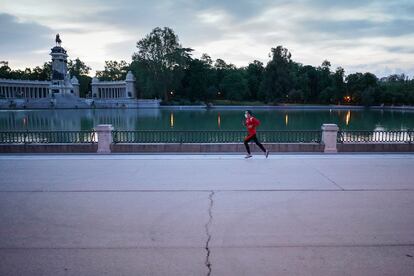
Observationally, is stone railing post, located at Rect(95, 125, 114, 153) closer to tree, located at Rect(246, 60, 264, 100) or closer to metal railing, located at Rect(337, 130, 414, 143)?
metal railing, located at Rect(337, 130, 414, 143)

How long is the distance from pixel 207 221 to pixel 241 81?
299 ft

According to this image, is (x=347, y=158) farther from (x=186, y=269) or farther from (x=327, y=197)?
(x=186, y=269)

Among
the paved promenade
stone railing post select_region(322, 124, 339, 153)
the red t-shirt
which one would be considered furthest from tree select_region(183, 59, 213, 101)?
the paved promenade

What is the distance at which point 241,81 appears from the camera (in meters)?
94.1

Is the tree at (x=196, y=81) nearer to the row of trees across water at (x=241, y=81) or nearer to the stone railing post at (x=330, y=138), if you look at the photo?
the row of trees across water at (x=241, y=81)

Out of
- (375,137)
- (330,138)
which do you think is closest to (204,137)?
(330,138)

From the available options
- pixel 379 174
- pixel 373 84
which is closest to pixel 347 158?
pixel 379 174

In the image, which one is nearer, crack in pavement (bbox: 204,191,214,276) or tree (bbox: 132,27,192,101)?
crack in pavement (bbox: 204,191,214,276)

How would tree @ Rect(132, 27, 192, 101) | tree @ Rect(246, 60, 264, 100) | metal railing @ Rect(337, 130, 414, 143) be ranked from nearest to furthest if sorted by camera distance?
metal railing @ Rect(337, 130, 414, 143) → tree @ Rect(132, 27, 192, 101) → tree @ Rect(246, 60, 264, 100)

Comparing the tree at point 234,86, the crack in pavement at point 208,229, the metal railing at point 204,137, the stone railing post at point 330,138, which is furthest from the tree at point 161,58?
the crack in pavement at point 208,229

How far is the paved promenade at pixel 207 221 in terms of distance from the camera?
4.02 metres

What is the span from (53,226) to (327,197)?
5259 millimetres

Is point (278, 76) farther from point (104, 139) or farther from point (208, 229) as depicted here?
point (208, 229)

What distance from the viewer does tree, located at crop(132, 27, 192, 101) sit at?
80562 mm
